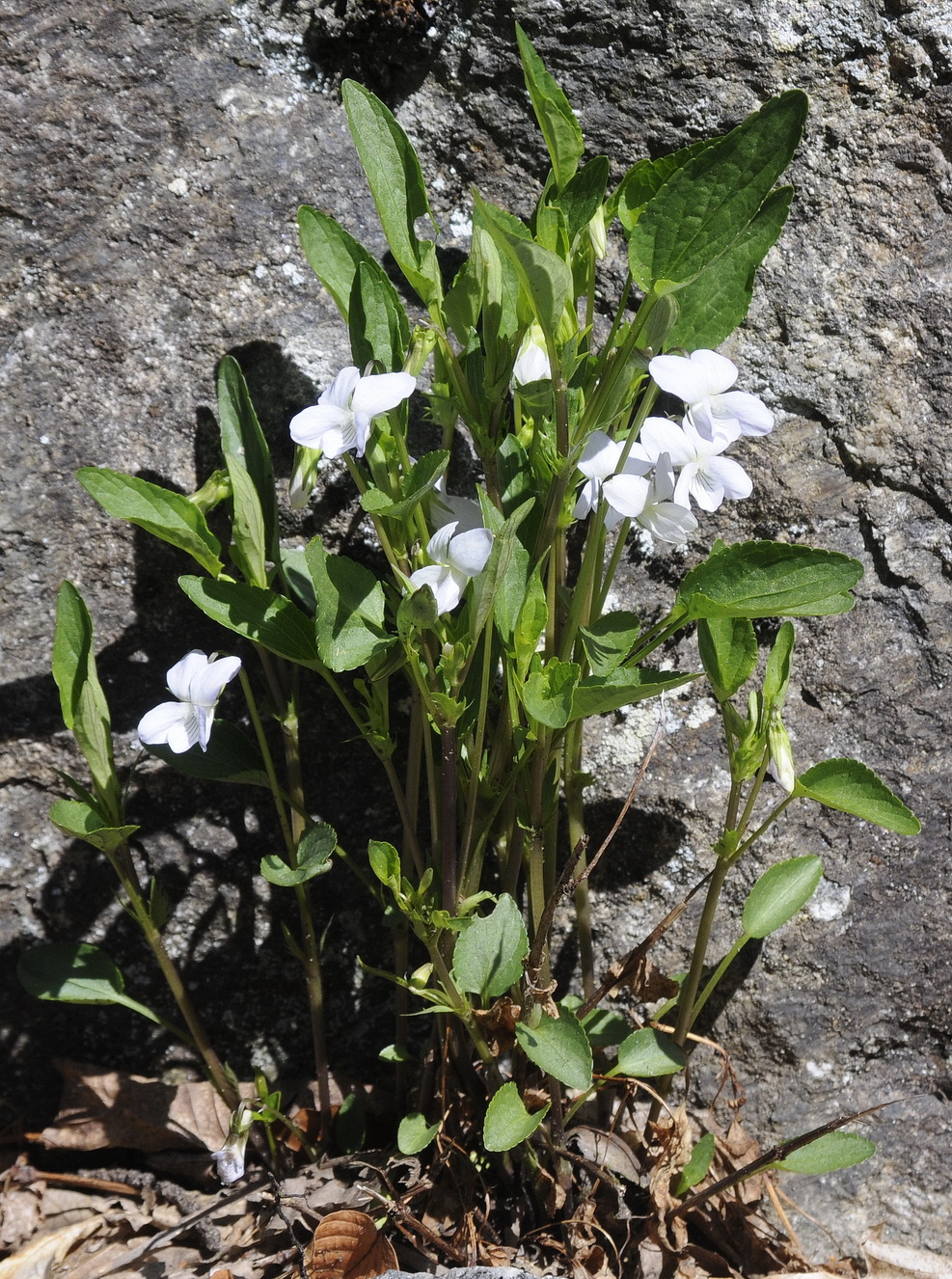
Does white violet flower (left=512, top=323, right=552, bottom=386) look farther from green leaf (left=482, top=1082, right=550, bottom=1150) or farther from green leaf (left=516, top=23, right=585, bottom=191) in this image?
green leaf (left=482, top=1082, right=550, bottom=1150)

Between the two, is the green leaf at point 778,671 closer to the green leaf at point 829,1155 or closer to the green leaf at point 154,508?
the green leaf at point 829,1155

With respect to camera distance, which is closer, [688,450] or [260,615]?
[688,450]

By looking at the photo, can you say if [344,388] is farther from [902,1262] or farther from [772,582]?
[902,1262]

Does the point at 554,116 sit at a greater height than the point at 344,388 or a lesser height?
greater

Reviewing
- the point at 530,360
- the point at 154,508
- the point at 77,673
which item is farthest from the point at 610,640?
the point at 77,673

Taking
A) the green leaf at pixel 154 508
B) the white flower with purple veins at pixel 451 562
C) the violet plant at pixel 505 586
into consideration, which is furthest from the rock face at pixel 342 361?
the white flower with purple veins at pixel 451 562

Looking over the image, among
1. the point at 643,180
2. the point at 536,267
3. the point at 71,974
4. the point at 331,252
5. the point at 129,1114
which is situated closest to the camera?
the point at 536,267

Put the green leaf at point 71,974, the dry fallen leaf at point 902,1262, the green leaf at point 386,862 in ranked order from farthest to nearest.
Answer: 1. the dry fallen leaf at point 902,1262
2. the green leaf at point 71,974
3. the green leaf at point 386,862

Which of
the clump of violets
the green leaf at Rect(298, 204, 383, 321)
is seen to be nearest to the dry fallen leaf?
the clump of violets
